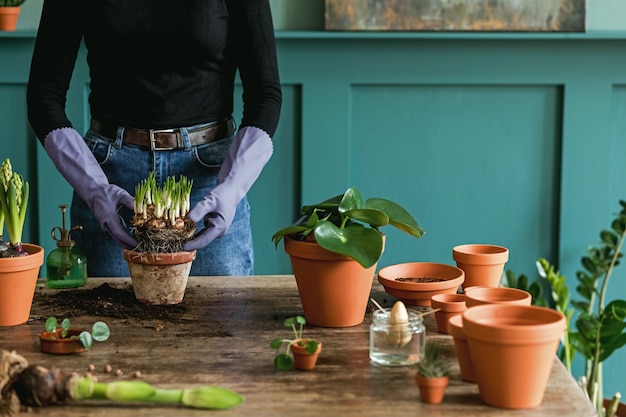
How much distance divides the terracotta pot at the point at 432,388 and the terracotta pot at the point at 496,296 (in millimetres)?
237

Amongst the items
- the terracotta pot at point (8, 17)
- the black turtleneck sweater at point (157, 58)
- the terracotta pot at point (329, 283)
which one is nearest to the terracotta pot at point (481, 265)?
the terracotta pot at point (329, 283)

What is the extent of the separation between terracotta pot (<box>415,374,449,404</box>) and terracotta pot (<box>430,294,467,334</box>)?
29 centimetres

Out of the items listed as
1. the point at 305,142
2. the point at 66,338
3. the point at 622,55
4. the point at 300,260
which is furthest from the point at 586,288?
the point at 66,338

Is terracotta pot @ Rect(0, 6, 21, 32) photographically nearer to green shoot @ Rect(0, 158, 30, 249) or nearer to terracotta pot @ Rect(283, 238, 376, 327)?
green shoot @ Rect(0, 158, 30, 249)

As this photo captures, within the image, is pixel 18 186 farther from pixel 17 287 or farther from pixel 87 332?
pixel 87 332

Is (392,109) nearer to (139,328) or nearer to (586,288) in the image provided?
(586,288)

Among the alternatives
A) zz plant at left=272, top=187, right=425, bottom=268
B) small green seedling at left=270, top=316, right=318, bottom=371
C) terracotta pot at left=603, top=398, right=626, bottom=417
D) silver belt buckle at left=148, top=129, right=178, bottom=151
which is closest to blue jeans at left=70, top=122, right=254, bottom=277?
silver belt buckle at left=148, top=129, right=178, bottom=151

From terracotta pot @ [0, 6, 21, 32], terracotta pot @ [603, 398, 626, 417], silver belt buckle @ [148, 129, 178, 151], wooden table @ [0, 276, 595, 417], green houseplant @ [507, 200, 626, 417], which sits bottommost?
terracotta pot @ [603, 398, 626, 417]

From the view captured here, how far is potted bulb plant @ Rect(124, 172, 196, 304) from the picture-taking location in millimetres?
1601

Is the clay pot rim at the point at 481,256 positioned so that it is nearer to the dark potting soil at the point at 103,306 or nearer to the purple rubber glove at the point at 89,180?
the dark potting soil at the point at 103,306

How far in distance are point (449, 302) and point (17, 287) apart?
74cm

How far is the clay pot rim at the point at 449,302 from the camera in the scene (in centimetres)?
142

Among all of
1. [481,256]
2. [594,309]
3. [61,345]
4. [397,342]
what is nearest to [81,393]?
[61,345]

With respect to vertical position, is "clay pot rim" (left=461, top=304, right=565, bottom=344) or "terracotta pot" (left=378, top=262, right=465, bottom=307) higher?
"clay pot rim" (left=461, top=304, right=565, bottom=344)
